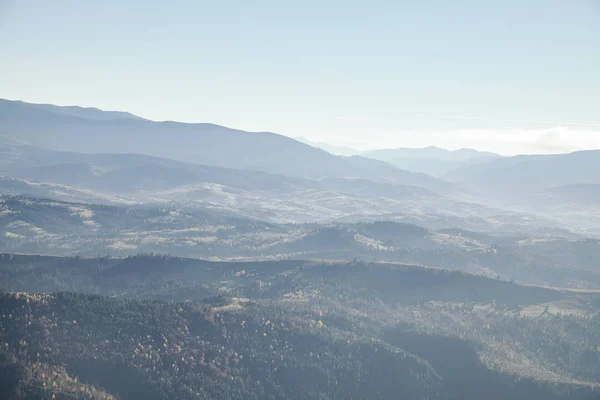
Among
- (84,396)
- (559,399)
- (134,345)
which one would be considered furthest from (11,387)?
(559,399)

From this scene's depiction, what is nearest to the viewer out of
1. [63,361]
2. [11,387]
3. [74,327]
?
[11,387]

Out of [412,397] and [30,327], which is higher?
[30,327]

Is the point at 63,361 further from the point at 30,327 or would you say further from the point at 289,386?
the point at 289,386

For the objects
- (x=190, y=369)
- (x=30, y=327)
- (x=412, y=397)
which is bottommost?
(x=412, y=397)

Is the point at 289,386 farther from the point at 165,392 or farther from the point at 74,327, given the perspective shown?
the point at 74,327

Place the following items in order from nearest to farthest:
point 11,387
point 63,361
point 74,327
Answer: point 11,387, point 63,361, point 74,327

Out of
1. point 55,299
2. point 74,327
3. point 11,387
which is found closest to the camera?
point 11,387

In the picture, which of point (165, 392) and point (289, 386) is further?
point (289, 386)

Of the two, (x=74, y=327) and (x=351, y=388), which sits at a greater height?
(x=74, y=327)

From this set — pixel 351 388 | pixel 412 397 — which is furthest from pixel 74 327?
pixel 412 397
